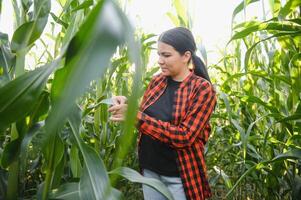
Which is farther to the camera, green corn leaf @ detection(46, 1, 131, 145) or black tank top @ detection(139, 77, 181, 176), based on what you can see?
black tank top @ detection(139, 77, 181, 176)

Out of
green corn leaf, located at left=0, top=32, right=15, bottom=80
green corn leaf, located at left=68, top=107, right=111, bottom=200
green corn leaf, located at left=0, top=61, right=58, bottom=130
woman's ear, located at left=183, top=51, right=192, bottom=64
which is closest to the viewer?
green corn leaf, located at left=0, top=61, right=58, bottom=130

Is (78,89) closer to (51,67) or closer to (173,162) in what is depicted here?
(51,67)

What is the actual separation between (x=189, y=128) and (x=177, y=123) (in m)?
0.07

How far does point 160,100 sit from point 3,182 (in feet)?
1.96

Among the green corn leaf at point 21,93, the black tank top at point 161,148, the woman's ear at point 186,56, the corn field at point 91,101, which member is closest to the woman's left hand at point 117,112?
the corn field at point 91,101

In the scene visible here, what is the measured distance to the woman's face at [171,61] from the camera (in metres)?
1.18

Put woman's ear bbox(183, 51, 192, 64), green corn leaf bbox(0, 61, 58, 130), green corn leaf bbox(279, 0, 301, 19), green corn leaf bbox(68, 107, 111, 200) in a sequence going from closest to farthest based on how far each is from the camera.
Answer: green corn leaf bbox(0, 61, 58, 130) → green corn leaf bbox(68, 107, 111, 200) → green corn leaf bbox(279, 0, 301, 19) → woman's ear bbox(183, 51, 192, 64)

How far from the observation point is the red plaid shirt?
1098 millimetres

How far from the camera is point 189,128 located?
1106 millimetres

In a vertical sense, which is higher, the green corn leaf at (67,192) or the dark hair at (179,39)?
the dark hair at (179,39)

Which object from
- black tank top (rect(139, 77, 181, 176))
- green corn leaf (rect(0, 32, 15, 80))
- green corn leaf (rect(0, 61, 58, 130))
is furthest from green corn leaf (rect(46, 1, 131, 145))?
black tank top (rect(139, 77, 181, 176))

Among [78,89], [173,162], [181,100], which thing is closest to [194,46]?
[181,100]

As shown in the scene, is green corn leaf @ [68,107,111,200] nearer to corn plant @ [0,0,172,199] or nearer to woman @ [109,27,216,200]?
corn plant @ [0,0,172,199]

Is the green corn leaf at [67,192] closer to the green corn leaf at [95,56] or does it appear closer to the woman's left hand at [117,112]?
the woman's left hand at [117,112]
